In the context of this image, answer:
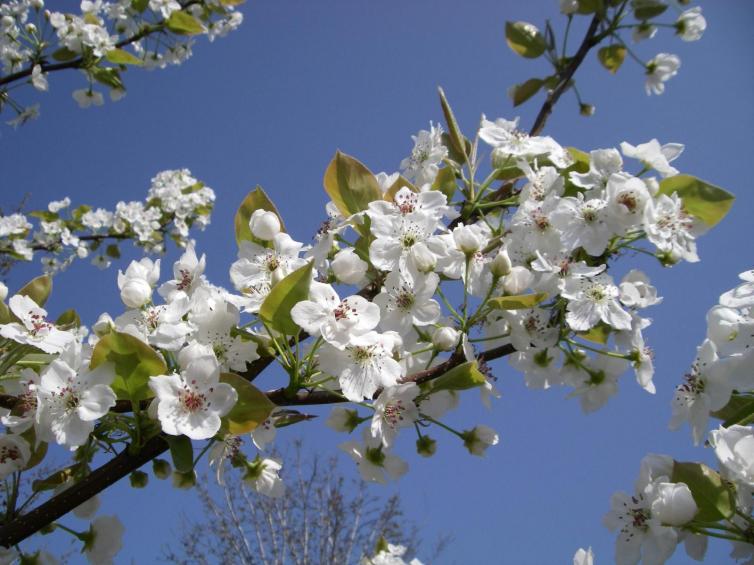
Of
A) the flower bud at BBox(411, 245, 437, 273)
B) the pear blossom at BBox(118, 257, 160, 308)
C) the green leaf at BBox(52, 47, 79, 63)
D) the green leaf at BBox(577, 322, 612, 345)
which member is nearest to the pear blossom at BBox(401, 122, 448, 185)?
the flower bud at BBox(411, 245, 437, 273)

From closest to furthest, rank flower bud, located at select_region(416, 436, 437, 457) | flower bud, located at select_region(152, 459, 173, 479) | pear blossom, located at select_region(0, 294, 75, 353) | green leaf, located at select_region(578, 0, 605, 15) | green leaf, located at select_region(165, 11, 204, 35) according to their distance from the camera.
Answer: pear blossom, located at select_region(0, 294, 75, 353), flower bud, located at select_region(152, 459, 173, 479), flower bud, located at select_region(416, 436, 437, 457), green leaf, located at select_region(578, 0, 605, 15), green leaf, located at select_region(165, 11, 204, 35)

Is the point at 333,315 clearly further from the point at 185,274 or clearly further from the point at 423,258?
the point at 185,274

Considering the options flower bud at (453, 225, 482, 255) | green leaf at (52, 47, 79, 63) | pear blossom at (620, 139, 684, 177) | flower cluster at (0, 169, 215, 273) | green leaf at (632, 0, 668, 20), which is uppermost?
green leaf at (632, 0, 668, 20)

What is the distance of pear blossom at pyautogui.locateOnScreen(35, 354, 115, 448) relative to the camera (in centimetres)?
77

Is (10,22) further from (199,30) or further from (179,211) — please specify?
(179,211)

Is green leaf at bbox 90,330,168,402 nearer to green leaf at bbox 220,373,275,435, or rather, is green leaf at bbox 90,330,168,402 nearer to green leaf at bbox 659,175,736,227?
green leaf at bbox 220,373,275,435

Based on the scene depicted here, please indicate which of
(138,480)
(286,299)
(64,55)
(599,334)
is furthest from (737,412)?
(64,55)

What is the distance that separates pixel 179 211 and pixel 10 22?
173 centimetres

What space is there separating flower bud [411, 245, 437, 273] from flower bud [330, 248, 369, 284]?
83mm

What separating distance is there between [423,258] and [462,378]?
0.19m

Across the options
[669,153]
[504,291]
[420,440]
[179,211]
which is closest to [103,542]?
[420,440]

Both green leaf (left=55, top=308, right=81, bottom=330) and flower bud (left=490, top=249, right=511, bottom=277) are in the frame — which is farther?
green leaf (left=55, top=308, right=81, bottom=330)

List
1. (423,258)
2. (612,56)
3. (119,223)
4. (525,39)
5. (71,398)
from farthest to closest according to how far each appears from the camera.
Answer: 1. (119,223)
2. (612,56)
3. (525,39)
4. (423,258)
5. (71,398)

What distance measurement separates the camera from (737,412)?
0.81 m
